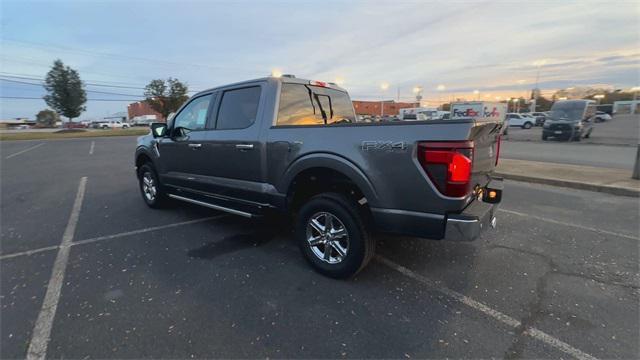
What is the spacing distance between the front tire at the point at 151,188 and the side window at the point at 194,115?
116 cm

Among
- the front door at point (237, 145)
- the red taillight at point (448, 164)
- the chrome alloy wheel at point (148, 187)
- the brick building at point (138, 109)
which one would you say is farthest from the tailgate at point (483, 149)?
the brick building at point (138, 109)

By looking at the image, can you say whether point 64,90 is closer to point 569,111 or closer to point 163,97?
point 163,97

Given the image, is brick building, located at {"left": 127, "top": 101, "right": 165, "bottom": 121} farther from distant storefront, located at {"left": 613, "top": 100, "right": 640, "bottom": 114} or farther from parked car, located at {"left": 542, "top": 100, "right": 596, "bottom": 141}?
distant storefront, located at {"left": 613, "top": 100, "right": 640, "bottom": 114}

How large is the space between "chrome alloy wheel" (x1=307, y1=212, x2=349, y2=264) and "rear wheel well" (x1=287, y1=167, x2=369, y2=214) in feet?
0.99

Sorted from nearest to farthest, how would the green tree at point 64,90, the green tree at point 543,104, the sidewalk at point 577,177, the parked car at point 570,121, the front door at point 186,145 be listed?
1. the front door at point 186,145
2. the sidewalk at point 577,177
3. the parked car at point 570,121
4. the green tree at point 64,90
5. the green tree at point 543,104

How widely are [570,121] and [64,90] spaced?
168 ft

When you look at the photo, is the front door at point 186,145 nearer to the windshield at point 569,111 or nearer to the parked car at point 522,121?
the windshield at point 569,111

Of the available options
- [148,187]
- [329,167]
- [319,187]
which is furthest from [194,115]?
[329,167]

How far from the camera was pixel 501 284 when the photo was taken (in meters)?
3.16

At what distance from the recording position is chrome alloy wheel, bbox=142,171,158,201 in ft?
18.9

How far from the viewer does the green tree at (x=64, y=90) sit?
128 feet

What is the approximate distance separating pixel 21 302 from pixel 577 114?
27824 millimetres

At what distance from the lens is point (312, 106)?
4.24m

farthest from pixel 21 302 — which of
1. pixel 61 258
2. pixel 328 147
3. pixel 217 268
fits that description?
pixel 328 147
